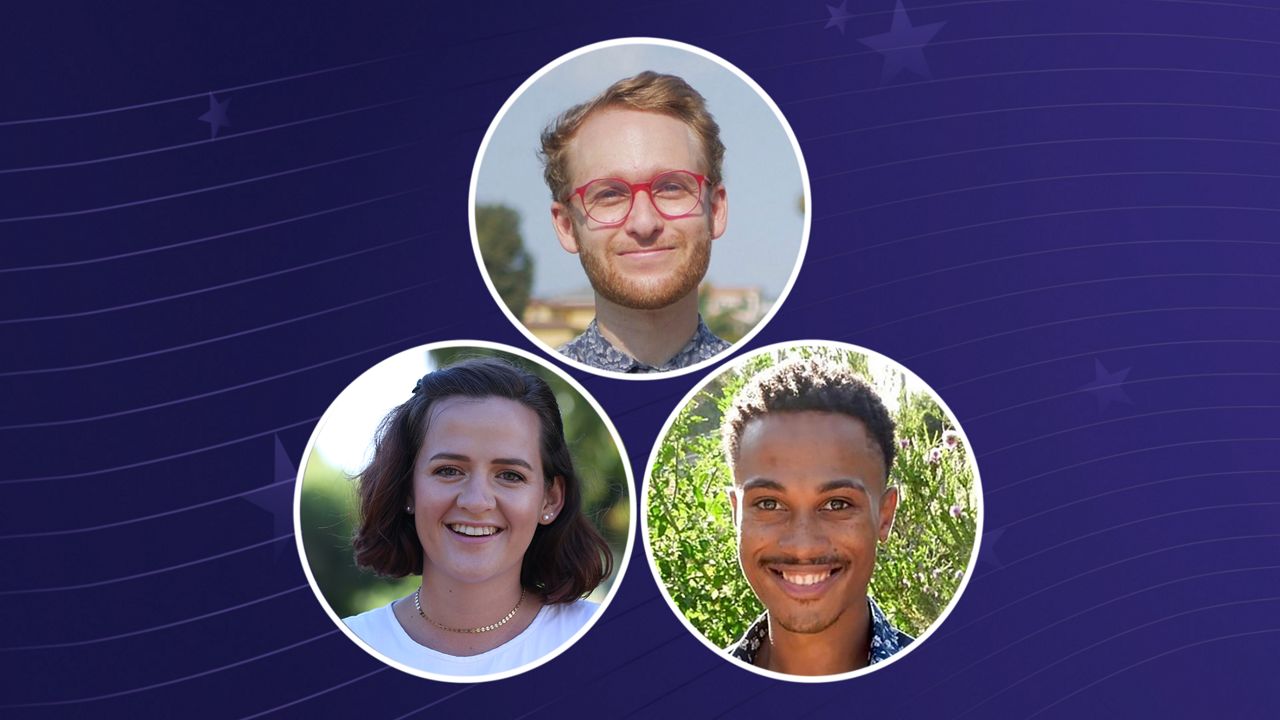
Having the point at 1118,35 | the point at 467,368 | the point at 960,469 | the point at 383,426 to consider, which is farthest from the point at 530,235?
the point at 1118,35

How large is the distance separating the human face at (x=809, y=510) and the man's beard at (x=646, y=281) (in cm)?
35

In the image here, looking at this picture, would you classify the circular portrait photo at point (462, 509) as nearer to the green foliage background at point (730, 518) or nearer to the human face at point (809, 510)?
the green foliage background at point (730, 518)

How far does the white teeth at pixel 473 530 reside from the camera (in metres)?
2.96

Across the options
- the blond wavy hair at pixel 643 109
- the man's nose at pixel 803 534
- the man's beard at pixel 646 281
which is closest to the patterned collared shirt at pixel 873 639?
the man's nose at pixel 803 534

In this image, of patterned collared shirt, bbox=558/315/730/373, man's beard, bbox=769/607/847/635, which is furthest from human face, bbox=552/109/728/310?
man's beard, bbox=769/607/847/635

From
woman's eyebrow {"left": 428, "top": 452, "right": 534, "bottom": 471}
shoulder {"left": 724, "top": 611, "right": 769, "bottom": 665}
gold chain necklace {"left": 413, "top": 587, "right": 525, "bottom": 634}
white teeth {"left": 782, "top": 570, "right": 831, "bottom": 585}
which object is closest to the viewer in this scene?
woman's eyebrow {"left": 428, "top": 452, "right": 534, "bottom": 471}

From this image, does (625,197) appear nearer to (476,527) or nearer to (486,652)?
(476,527)

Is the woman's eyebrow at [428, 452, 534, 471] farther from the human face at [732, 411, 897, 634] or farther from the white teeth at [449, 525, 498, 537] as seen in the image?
the human face at [732, 411, 897, 634]

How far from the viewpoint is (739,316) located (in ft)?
10.4

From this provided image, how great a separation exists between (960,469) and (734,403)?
0.66 metres

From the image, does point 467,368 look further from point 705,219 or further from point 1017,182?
point 1017,182

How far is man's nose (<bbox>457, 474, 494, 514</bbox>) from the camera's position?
2932mm

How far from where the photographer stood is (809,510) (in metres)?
3.10

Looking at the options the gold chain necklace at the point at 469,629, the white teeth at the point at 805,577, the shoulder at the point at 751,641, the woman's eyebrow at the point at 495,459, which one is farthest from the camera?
the shoulder at the point at 751,641
